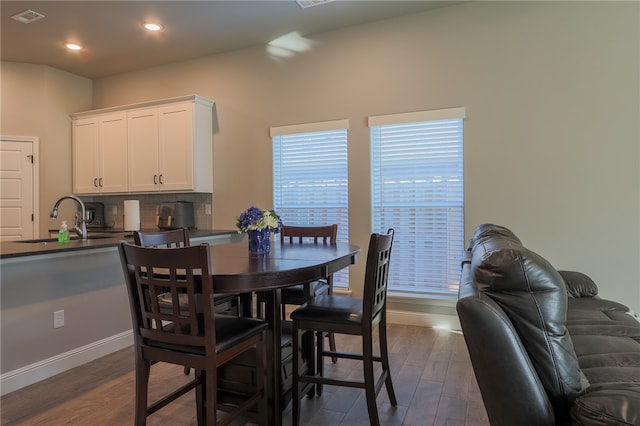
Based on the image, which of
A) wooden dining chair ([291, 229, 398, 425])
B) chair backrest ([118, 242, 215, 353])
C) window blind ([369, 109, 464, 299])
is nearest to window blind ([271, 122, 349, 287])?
window blind ([369, 109, 464, 299])

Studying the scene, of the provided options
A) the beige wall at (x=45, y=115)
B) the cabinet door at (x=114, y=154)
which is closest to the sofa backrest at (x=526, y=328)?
the cabinet door at (x=114, y=154)

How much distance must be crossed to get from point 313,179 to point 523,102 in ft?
6.94

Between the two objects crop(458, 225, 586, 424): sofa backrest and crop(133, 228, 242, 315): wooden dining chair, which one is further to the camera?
crop(133, 228, 242, 315): wooden dining chair

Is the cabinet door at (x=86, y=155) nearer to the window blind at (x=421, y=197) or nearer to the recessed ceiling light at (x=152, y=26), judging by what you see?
the recessed ceiling light at (x=152, y=26)

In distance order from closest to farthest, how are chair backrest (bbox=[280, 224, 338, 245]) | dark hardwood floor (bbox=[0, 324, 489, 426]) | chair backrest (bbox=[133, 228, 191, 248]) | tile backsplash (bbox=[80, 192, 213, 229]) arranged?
dark hardwood floor (bbox=[0, 324, 489, 426]), chair backrest (bbox=[133, 228, 191, 248]), chair backrest (bbox=[280, 224, 338, 245]), tile backsplash (bbox=[80, 192, 213, 229])

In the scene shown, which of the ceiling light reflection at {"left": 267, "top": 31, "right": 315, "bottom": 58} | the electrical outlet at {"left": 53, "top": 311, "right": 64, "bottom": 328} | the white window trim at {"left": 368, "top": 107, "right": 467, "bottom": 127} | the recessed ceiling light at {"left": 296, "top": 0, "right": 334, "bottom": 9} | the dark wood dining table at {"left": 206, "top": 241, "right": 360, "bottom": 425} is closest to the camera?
the dark wood dining table at {"left": 206, "top": 241, "right": 360, "bottom": 425}

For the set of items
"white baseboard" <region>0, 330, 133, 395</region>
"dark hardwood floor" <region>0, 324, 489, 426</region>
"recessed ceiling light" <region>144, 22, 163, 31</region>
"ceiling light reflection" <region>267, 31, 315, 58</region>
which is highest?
"recessed ceiling light" <region>144, 22, 163, 31</region>

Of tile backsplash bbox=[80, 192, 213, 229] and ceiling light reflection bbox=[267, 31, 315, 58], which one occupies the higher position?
ceiling light reflection bbox=[267, 31, 315, 58]

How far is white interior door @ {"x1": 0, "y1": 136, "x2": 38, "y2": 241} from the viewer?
4.77m

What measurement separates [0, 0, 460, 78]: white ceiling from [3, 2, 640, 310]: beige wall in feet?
1.05

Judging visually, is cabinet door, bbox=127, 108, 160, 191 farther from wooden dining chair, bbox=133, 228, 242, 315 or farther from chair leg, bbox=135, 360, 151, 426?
chair leg, bbox=135, 360, 151, 426

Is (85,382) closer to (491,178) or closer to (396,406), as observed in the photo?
(396,406)

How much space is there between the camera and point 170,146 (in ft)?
14.8

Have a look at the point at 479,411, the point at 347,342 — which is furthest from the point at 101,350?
the point at 479,411
